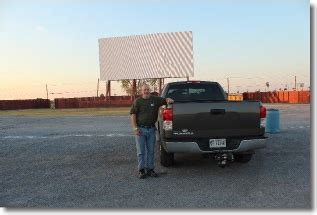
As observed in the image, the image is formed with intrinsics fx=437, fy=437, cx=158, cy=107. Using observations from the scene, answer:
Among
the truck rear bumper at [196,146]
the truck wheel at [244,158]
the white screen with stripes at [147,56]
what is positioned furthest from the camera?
the white screen with stripes at [147,56]

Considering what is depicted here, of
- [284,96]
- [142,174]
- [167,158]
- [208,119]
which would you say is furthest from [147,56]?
[208,119]

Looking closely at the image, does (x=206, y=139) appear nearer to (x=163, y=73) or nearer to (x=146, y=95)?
(x=146, y=95)

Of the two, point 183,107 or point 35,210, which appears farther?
point 183,107

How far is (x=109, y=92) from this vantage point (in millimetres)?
62531

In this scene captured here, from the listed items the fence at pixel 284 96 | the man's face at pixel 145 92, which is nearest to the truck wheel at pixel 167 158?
the man's face at pixel 145 92

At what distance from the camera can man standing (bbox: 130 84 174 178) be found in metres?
7.92

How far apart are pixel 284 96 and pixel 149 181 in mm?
55676

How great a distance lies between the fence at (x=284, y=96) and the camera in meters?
55.4

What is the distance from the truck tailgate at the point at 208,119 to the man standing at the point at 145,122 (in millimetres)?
517

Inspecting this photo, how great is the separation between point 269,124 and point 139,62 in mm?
42573

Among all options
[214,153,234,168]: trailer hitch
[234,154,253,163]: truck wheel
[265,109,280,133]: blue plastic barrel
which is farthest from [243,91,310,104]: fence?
[214,153,234,168]: trailer hitch

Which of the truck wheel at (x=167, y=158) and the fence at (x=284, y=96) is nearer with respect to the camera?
the truck wheel at (x=167, y=158)

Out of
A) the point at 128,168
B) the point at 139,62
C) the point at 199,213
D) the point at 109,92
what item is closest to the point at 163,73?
the point at 139,62

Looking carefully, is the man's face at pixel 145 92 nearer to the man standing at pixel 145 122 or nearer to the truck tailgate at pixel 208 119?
the man standing at pixel 145 122
